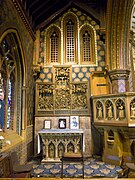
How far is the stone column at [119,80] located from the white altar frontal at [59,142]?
198cm

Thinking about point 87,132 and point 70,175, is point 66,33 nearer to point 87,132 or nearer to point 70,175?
point 87,132

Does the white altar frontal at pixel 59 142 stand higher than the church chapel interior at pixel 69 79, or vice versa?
the church chapel interior at pixel 69 79

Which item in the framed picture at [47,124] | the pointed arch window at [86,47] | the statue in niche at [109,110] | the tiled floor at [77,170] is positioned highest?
the pointed arch window at [86,47]

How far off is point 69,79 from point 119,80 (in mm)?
1728

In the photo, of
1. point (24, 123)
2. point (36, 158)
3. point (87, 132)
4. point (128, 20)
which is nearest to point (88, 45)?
point (128, 20)

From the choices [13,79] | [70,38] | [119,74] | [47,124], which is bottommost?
[47,124]

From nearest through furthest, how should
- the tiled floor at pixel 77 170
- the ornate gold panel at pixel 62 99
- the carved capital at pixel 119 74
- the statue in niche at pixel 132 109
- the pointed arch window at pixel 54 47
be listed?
the tiled floor at pixel 77 170, the statue in niche at pixel 132 109, the carved capital at pixel 119 74, the ornate gold panel at pixel 62 99, the pointed arch window at pixel 54 47

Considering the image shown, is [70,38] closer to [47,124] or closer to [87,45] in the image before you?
[87,45]

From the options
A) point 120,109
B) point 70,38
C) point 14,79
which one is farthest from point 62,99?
point 70,38

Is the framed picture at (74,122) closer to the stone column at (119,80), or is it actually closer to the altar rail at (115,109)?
the altar rail at (115,109)

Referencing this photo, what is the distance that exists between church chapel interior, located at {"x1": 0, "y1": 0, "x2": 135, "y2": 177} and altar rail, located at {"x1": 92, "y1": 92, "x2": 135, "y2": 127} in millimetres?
26

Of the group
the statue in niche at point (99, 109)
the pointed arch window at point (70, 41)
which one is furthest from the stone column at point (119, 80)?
the pointed arch window at point (70, 41)

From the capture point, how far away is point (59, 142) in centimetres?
602

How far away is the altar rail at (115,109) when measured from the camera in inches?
208
